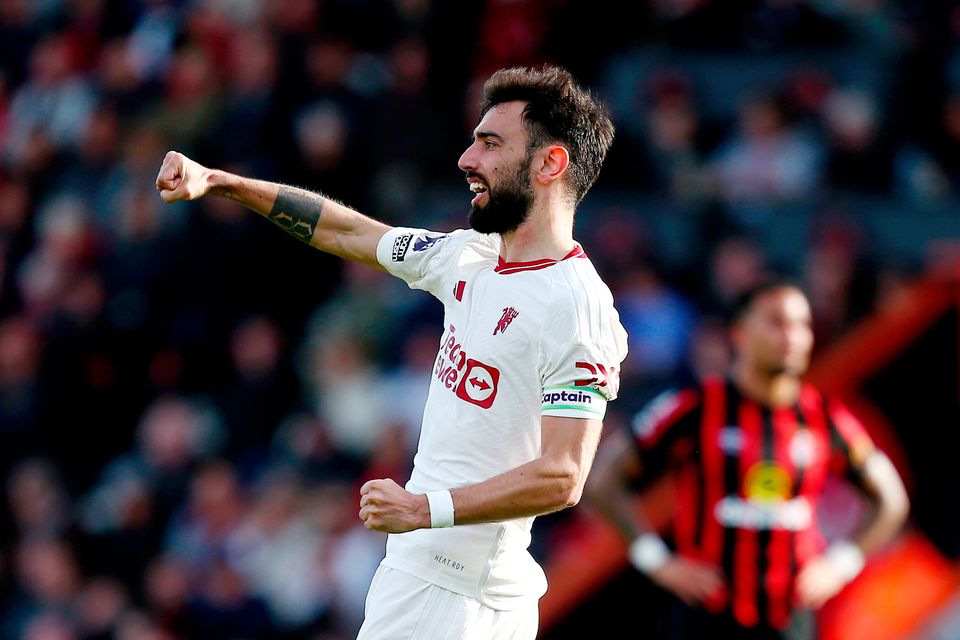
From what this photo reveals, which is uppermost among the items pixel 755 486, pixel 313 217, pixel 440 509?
pixel 313 217

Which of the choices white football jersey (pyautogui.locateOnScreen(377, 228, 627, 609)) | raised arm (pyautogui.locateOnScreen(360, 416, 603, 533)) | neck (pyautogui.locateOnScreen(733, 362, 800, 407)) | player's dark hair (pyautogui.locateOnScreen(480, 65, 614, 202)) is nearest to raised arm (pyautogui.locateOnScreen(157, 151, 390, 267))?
white football jersey (pyautogui.locateOnScreen(377, 228, 627, 609))

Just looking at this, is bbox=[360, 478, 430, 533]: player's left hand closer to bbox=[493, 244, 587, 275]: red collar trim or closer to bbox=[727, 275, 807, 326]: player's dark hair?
bbox=[493, 244, 587, 275]: red collar trim

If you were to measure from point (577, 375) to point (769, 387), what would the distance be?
2.14m

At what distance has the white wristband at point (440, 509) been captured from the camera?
4.34 m

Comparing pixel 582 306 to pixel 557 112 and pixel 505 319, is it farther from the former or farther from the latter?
pixel 557 112

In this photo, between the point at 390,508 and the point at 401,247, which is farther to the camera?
the point at 401,247

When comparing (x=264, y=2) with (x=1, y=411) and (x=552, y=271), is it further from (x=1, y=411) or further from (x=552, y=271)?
(x=552, y=271)

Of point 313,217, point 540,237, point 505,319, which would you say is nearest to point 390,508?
point 505,319

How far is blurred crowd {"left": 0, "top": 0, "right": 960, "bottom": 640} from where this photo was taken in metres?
9.75

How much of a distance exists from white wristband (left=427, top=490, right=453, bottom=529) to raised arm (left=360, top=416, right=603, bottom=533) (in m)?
0.01

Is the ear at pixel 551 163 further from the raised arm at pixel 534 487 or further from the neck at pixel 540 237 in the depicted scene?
the raised arm at pixel 534 487

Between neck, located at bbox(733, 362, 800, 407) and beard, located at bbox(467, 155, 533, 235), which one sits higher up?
beard, located at bbox(467, 155, 533, 235)

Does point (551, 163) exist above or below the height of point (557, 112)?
below

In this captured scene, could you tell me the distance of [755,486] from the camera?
637 cm
